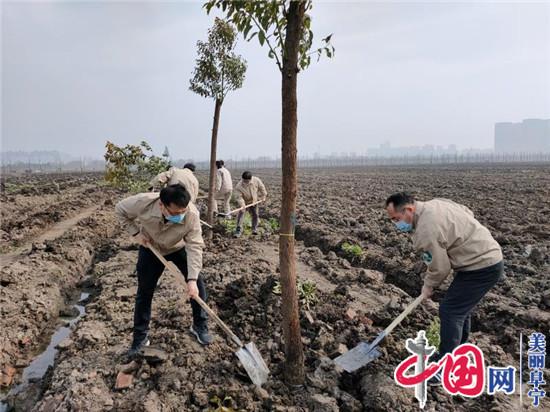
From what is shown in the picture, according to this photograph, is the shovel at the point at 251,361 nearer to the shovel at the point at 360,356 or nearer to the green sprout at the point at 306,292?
the shovel at the point at 360,356

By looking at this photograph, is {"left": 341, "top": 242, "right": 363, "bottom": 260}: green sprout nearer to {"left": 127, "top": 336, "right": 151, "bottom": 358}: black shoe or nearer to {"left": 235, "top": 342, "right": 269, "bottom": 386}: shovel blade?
{"left": 235, "top": 342, "right": 269, "bottom": 386}: shovel blade

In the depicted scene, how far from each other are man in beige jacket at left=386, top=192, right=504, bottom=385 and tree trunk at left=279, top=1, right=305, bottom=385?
0.98 meters

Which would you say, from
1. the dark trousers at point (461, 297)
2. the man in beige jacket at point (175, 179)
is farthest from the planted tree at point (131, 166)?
the dark trousers at point (461, 297)

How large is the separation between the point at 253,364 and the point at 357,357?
3.44 ft

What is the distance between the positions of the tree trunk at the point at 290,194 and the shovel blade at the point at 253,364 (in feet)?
0.78

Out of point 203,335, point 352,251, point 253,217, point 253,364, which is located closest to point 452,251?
point 253,364

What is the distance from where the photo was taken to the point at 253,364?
4.02 m

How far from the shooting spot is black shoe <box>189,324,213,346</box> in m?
4.51

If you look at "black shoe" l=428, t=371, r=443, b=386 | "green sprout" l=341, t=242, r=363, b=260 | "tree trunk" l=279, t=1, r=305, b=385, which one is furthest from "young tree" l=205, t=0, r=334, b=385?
"green sprout" l=341, t=242, r=363, b=260

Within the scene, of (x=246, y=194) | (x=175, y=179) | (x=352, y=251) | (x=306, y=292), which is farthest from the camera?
(x=246, y=194)

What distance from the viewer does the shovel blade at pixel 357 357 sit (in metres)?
4.11

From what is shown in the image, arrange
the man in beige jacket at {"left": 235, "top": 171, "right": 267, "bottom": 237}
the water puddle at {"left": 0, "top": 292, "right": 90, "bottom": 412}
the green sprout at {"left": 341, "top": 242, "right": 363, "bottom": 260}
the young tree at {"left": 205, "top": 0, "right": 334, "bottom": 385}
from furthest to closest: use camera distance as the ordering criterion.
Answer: the man in beige jacket at {"left": 235, "top": 171, "right": 267, "bottom": 237} < the green sprout at {"left": 341, "top": 242, "right": 363, "bottom": 260} < the water puddle at {"left": 0, "top": 292, "right": 90, "bottom": 412} < the young tree at {"left": 205, "top": 0, "right": 334, "bottom": 385}

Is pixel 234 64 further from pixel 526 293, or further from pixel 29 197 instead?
pixel 29 197

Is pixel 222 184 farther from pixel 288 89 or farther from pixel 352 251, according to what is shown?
pixel 288 89
